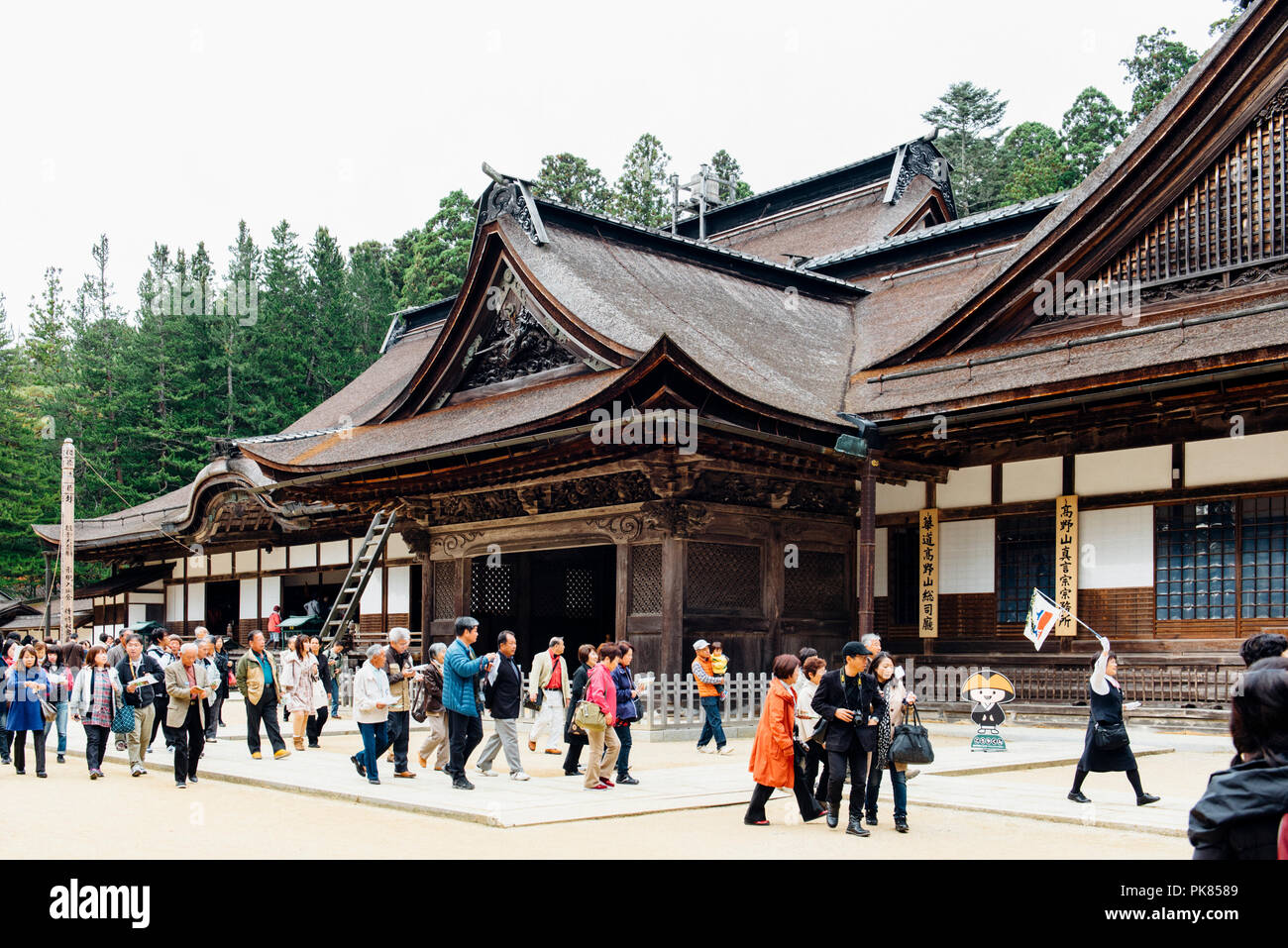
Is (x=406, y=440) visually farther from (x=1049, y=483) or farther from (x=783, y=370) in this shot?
(x=1049, y=483)

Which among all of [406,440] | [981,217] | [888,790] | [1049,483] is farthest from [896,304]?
[888,790]

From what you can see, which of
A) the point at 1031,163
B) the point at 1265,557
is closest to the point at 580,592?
the point at 1265,557

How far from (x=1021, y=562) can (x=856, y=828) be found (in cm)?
1021

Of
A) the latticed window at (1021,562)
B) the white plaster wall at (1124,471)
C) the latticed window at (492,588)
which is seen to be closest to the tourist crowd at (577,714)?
the latticed window at (1021,562)

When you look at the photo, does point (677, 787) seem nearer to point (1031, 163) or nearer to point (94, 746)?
point (94, 746)

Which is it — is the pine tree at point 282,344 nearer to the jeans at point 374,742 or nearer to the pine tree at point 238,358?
the pine tree at point 238,358

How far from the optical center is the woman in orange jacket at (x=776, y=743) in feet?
32.9

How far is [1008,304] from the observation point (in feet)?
62.1

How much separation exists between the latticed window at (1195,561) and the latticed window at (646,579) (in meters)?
7.07

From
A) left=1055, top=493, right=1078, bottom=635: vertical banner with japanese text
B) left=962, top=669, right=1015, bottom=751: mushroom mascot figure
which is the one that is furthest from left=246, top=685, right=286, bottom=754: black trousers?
left=1055, top=493, right=1078, bottom=635: vertical banner with japanese text

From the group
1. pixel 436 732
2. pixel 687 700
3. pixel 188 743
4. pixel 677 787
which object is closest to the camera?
pixel 677 787

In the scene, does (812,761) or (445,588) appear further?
(445,588)

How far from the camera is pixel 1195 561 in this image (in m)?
17.1

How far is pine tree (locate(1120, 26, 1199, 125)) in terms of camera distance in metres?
49.0
